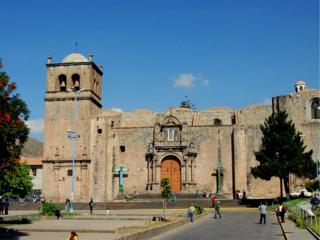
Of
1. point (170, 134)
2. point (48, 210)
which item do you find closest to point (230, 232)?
point (48, 210)

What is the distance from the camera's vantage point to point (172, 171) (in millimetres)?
41156

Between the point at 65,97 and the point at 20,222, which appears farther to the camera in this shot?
the point at 65,97

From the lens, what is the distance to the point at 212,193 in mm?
39438

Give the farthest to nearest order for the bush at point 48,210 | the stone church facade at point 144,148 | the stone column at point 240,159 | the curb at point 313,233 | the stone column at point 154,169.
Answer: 1. the stone column at point 154,169
2. the stone church facade at point 144,148
3. the stone column at point 240,159
4. the bush at point 48,210
5. the curb at point 313,233

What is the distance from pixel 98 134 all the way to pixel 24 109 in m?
24.7

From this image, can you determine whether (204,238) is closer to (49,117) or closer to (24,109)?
(24,109)

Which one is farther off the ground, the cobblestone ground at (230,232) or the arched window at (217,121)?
the arched window at (217,121)

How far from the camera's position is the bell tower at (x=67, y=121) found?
40688 mm

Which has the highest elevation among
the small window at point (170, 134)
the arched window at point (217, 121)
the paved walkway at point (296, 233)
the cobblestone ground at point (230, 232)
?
the arched window at point (217, 121)

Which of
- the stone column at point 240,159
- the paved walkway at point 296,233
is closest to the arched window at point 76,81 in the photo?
the stone column at point 240,159

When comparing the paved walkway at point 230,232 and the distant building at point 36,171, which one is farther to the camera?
the distant building at point 36,171

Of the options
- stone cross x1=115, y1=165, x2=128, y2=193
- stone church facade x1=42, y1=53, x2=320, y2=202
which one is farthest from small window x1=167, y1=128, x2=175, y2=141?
stone cross x1=115, y1=165, x2=128, y2=193

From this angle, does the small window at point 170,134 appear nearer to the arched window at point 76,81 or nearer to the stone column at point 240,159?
the stone column at point 240,159

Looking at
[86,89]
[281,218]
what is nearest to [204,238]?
[281,218]
